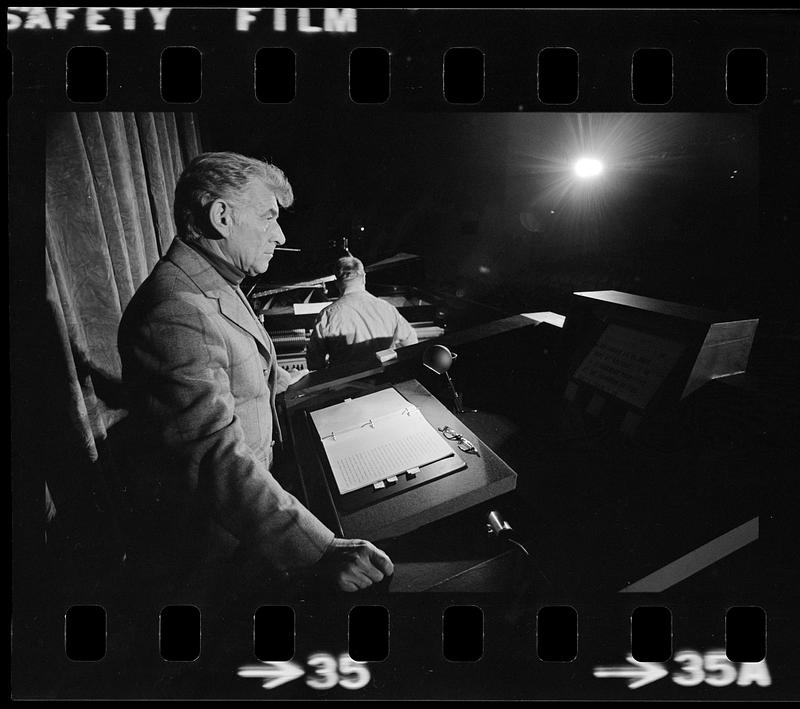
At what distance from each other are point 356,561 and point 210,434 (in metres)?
0.52

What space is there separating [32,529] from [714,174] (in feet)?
7.26

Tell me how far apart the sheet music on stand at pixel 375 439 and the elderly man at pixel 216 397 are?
16cm

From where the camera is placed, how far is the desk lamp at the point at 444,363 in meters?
1.62

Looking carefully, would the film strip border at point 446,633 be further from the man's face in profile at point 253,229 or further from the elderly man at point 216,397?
the man's face in profile at point 253,229

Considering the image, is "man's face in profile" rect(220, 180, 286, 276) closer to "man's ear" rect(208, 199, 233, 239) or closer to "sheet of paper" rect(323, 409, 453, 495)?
"man's ear" rect(208, 199, 233, 239)

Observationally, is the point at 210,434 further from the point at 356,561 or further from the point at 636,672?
the point at 636,672

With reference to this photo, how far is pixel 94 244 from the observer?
1569 millimetres

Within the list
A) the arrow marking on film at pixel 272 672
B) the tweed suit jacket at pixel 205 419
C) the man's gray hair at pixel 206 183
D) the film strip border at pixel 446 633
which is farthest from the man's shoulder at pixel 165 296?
the arrow marking on film at pixel 272 672

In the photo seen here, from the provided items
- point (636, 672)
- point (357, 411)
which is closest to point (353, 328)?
point (357, 411)

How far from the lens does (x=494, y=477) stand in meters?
1.37

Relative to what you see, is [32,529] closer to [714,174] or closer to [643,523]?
[643,523]

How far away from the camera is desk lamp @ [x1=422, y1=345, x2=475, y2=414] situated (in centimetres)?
162

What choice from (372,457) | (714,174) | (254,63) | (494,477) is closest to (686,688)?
(494,477)

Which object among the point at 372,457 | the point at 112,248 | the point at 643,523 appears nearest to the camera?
the point at 643,523
